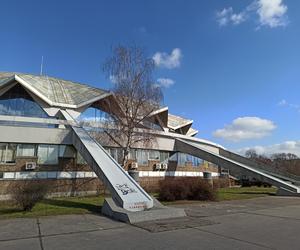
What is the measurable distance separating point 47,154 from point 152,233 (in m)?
16.0

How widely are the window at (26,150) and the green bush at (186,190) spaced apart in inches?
393

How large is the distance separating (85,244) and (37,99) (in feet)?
81.1

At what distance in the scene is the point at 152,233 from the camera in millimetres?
8266

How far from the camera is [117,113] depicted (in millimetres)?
24016

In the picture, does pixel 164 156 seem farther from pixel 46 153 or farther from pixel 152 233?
pixel 152 233

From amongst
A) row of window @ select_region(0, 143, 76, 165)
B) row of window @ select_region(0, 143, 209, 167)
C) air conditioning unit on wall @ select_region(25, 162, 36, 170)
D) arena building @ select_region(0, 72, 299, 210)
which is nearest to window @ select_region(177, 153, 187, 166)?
arena building @ select_region(0, 72, 299, 210)

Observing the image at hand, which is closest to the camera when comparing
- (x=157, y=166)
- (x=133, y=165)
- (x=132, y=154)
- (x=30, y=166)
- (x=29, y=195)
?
(x=29, y=195)

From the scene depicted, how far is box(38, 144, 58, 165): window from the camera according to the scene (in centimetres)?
2203

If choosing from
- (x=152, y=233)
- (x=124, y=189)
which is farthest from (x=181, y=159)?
(x=152, y=233)

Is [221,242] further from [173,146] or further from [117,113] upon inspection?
[173,146]

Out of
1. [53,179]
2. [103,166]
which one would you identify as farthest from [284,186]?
[53,179]

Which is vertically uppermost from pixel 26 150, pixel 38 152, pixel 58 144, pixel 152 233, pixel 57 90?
pixel 57 90

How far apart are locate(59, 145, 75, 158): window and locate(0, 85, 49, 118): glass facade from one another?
7282 mm

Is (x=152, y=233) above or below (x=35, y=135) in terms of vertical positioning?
below
